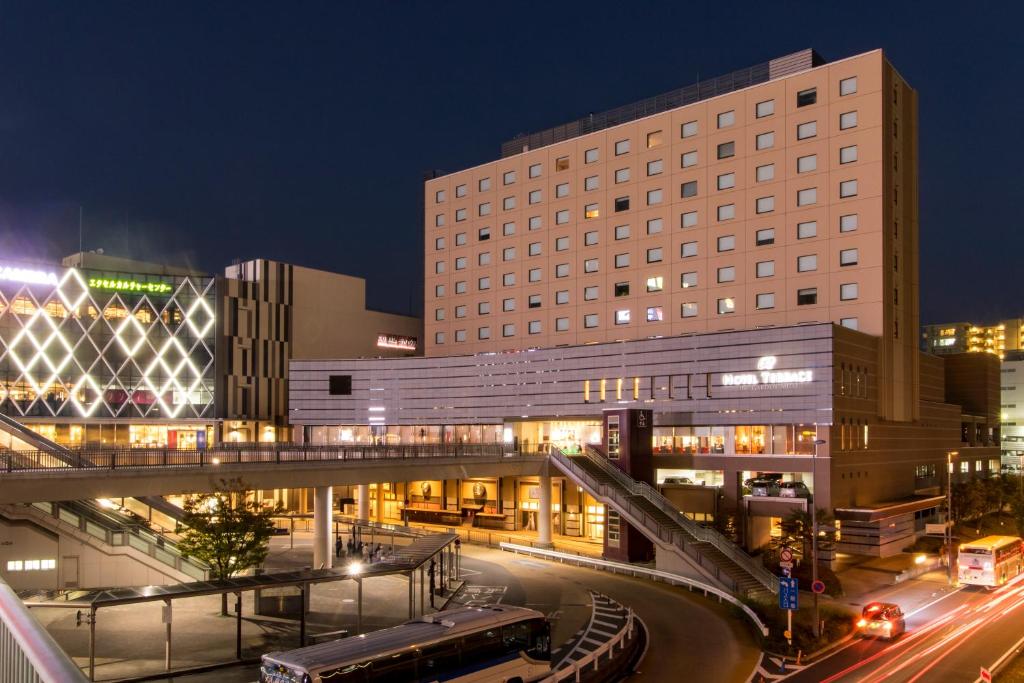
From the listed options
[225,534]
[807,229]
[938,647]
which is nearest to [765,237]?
[807,229]

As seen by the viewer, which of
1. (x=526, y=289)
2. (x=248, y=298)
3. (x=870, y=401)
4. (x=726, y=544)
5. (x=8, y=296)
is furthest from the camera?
(x=248, y=298)

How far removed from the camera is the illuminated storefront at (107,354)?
8144cm

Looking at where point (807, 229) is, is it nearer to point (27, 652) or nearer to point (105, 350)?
point (105, 350)

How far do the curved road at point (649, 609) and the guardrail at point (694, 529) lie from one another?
441cm

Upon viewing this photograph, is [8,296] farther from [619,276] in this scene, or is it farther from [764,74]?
[764,74]

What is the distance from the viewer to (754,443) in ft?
214

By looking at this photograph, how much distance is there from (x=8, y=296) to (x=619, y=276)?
58.9 m

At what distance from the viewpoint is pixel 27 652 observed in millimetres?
4852

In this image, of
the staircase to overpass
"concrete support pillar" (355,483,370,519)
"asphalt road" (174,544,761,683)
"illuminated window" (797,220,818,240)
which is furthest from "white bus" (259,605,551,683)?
"concrete support pillar" (355,483,370,519)

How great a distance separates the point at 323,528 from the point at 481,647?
27.0 m

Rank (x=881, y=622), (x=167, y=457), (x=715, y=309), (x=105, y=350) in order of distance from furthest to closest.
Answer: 1. (x=105, y=350)
2. (x=715, y=309)
3. (x=167, y=457)
4. (x=881, y=622)

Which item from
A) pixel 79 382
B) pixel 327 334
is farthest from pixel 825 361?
pixel 79 382

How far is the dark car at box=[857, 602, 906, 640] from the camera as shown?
127 feet

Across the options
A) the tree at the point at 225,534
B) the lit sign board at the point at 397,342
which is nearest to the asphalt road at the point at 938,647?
the tree at the point at 225,534
